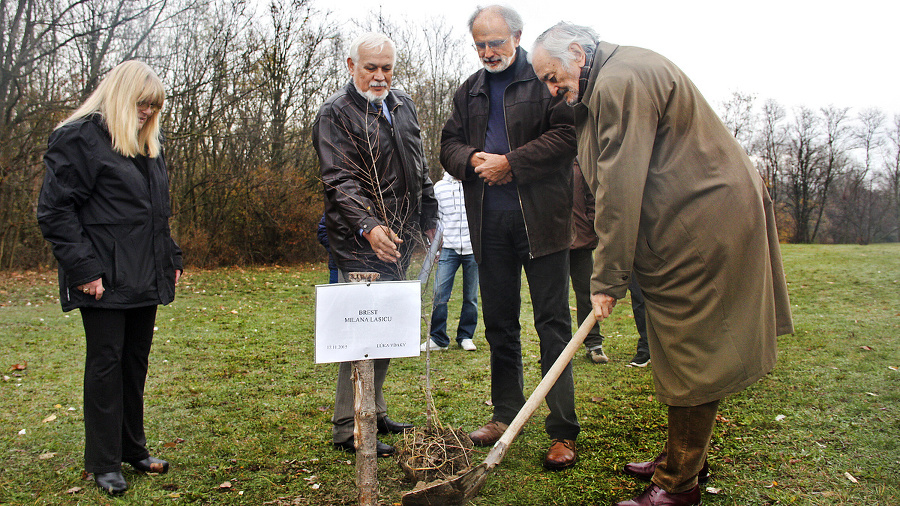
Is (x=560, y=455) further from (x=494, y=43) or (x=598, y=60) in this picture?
(x=494, y=43)

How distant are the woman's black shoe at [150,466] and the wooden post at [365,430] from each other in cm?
118

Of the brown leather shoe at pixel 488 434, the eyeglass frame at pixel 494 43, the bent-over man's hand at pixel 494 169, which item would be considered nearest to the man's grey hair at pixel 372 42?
the eyeglass frame at pixel 494 43

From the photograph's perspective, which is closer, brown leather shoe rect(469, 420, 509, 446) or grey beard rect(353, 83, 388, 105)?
grey beard rect(353, 83, 388, 105)

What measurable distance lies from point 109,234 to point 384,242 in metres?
1.26

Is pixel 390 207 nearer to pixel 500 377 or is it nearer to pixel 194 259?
pixel 500 377

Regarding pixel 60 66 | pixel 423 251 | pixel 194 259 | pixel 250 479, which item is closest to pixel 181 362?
pixel 250 479

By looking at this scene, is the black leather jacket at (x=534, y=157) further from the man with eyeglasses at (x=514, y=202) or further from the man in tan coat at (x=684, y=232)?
the man in tan coat at (x=684, y=232)

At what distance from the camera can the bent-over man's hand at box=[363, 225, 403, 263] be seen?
9.09 feet

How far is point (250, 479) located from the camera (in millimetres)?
2875

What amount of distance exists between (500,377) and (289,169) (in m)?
15.8

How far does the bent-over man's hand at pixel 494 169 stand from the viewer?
297 centimetres

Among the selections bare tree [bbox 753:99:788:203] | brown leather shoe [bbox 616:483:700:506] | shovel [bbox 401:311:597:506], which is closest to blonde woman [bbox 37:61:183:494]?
shovel [bbox 401:311:597:506]

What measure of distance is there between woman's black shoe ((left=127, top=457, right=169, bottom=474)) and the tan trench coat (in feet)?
7.59

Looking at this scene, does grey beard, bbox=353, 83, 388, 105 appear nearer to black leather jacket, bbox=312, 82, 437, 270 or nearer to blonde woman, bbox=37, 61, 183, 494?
black leather jacket, bbox=312, 82, 437, 270
